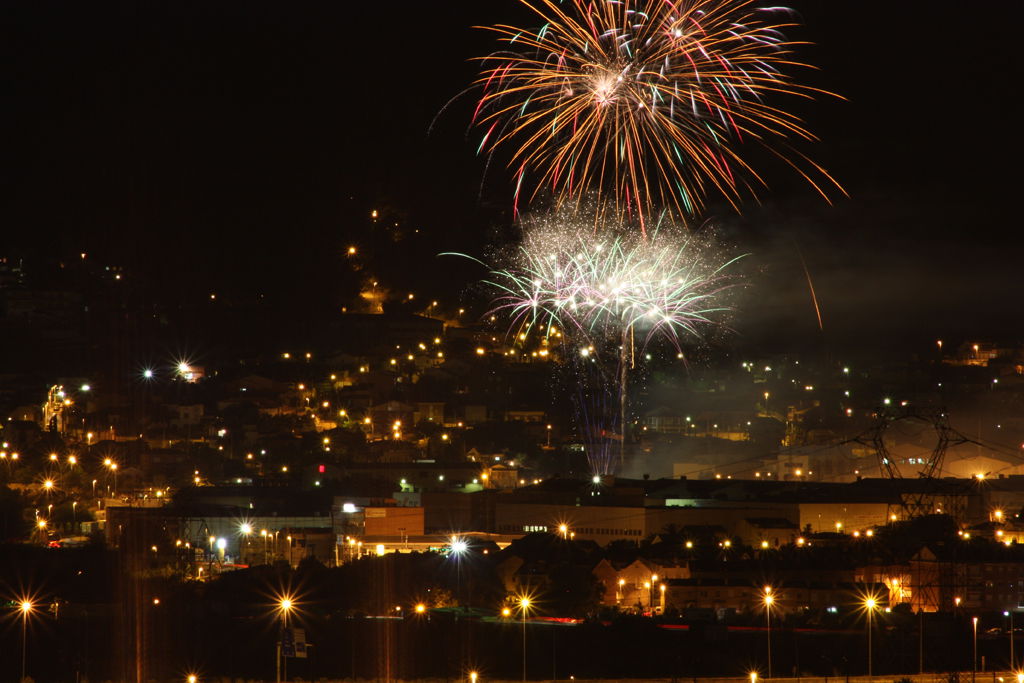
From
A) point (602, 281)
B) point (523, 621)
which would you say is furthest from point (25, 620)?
point (602, 281)

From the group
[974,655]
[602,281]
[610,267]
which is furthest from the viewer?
[602,281]

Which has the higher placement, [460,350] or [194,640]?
[460,350]

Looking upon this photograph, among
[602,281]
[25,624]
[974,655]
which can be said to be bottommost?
[974,655]

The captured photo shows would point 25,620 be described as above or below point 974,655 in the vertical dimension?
above

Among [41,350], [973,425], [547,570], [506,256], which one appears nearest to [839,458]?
[973,425]

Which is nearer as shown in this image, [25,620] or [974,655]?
[974,655]

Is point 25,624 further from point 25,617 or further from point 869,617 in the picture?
point 869,617

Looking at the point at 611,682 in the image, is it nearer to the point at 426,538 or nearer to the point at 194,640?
the point at 194,640

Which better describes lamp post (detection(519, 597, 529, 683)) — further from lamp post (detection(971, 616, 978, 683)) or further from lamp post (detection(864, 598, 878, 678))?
lamp post (detection(971, 616, 978, 683))

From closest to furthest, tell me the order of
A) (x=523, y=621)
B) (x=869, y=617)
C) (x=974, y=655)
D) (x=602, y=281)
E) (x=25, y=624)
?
(x=974, y=655), (x=869, y=617), (x=523, y=621), (x=25, y=624), (x=602, y=281)

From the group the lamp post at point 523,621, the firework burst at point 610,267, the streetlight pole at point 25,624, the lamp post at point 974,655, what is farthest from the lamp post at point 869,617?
the streetlight pole at point 25,624

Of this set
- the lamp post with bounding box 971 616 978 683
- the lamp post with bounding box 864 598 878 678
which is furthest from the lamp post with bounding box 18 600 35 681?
the lamp post with bounding box 971 616 978 683
